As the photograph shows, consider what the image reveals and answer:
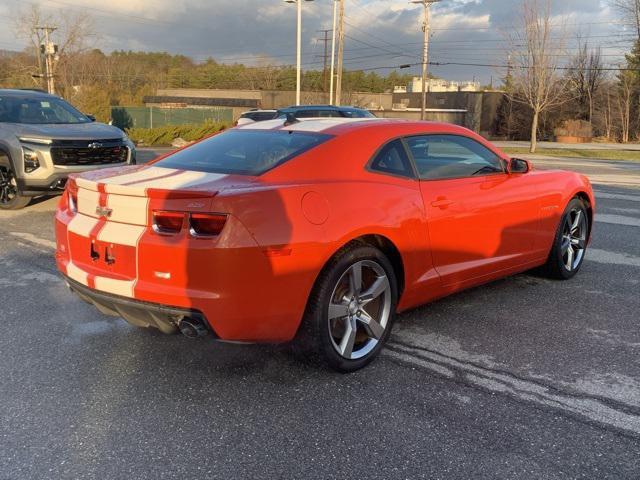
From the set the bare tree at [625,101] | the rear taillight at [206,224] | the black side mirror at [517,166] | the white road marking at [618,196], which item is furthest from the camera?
the bare tree at [625,101]

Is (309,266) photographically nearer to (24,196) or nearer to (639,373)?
(639,373)

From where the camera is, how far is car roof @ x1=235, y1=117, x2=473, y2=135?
3.99 meters

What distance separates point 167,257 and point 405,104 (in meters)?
65.5

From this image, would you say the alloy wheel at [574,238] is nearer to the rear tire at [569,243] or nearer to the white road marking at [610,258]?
the rear tire at [569,243]

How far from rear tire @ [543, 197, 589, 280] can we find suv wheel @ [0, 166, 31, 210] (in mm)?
7270

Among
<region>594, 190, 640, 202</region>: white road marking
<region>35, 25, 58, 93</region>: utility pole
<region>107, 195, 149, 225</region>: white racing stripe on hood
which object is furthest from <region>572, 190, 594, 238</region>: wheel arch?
<region>35, 25, 58, 93</region>: utility pole

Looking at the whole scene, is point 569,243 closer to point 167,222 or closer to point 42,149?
point 167,222

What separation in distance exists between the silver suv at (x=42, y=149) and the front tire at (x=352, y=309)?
20.0 ft

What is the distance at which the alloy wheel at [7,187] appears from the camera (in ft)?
28.6

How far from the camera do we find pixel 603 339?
163 inches

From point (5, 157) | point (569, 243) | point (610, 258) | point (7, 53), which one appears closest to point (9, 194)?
point (5, 157)

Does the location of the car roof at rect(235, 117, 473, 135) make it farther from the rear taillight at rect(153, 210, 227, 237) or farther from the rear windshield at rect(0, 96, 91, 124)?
the rear windshield at rect(0, 96, 91, 124)

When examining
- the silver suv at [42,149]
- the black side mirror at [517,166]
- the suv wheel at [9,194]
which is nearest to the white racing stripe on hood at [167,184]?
the black side mirror at [517,166]

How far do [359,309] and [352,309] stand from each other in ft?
0.19
